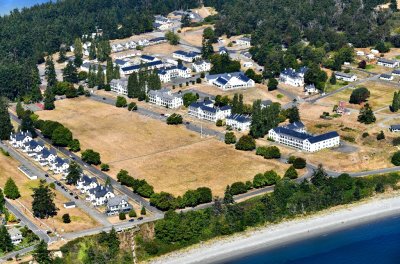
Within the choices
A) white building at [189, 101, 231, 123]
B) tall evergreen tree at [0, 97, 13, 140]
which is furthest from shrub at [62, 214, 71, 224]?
white building at [189, 101, 231, 123]

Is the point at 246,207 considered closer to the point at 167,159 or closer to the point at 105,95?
the point at 167,159

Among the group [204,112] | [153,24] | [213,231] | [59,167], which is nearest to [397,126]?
[204,112]

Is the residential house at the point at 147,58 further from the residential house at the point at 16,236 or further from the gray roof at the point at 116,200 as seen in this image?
the residential house at the point at 16,236

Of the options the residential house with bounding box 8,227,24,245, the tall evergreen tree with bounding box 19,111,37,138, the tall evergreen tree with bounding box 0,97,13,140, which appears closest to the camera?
the residential house with bounding box 8,227,24,245

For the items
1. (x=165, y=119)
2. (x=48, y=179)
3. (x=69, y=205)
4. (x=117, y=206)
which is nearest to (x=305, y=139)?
(x=165, y=119)

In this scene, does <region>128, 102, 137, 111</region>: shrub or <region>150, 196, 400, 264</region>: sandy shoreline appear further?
<region>128, 102, 137, 111</region>: shrub

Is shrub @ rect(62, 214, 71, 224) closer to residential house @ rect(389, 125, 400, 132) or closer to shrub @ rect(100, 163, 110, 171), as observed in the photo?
shrub @ rect(100, 163, 110, 171)

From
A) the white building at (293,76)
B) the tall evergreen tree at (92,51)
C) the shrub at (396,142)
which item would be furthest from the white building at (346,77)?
the tall evergreen tree at (92,51)
